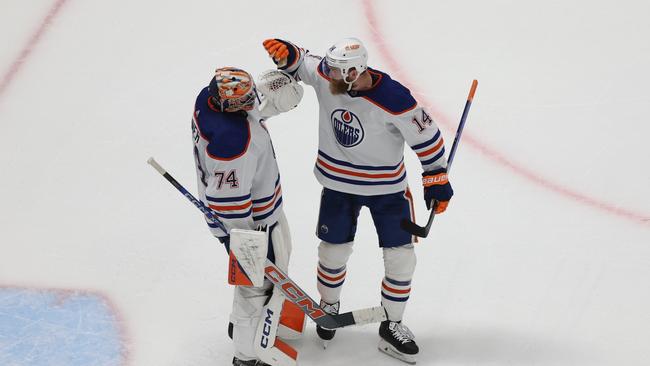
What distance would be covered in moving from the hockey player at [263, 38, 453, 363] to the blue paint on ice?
2.81 feet

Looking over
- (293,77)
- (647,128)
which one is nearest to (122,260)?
(293,77)

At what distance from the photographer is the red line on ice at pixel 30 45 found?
4.88 m

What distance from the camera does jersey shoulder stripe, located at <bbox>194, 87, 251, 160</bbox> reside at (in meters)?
2.69

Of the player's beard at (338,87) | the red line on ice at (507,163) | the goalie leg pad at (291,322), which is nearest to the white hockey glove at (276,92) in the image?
the player's beard at (338,87)

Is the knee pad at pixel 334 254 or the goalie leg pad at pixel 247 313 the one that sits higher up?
the knee pad at pixel 334 254

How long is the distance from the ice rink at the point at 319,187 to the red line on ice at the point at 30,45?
0.01 m

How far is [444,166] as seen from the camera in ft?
9.80

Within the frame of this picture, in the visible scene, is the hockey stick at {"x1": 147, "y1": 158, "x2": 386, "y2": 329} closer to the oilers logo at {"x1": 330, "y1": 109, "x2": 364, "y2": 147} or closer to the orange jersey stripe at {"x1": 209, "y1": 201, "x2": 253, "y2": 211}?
the orange jersey stripe at {"x1": 209, "y1": 201, "x2": 253, "y2": 211}

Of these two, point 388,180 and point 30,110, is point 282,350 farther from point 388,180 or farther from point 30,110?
point 30,110

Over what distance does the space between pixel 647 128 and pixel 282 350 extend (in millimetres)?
2484

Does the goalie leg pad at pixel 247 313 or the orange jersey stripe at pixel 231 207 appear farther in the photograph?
the goalie leg pad at pixel 247 313

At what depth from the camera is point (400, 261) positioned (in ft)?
10.5

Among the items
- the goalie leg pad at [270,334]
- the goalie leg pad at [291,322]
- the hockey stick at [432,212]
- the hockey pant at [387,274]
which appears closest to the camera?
the hockey stick at [432,212]

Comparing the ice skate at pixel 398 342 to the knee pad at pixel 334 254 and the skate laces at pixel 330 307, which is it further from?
the knee pad at pixel 334 254
